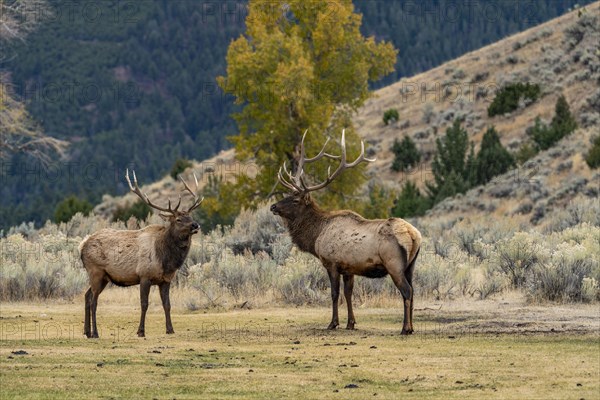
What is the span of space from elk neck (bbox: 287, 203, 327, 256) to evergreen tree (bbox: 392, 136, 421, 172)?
145ft

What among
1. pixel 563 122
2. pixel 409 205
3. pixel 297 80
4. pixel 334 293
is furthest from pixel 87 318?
pixel 563 122

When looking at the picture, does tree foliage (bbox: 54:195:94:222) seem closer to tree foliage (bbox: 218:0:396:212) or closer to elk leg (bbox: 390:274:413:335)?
tree foliage (bbox: 218:0:396:212)

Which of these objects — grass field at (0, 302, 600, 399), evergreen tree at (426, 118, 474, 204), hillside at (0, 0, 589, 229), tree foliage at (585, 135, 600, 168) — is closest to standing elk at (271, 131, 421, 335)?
grass field at (0, 302, 600, 399)

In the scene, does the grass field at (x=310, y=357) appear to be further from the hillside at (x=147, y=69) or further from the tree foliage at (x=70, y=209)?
the hillside at (x=147, y=69)

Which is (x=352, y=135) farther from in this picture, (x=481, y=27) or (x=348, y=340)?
(x=481, y=27)

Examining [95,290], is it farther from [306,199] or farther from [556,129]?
[556,129]

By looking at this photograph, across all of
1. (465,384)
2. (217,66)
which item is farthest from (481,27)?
(465,384)

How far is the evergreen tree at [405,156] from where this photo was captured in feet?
205

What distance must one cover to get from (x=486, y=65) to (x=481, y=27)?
113 meters

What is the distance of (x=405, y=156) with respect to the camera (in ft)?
205

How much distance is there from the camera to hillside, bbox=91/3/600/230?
46662mm

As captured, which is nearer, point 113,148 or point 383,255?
point 383,255

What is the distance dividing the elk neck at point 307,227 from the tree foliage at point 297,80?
17.1m

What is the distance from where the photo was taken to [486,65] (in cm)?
7594
